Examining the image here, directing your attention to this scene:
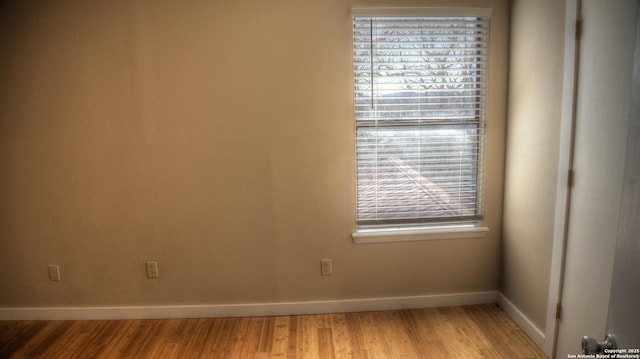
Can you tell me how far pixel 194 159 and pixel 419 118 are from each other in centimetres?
161

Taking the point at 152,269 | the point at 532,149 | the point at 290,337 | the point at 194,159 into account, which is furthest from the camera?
the point at 152,269

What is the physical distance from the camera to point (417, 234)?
8.60 ft

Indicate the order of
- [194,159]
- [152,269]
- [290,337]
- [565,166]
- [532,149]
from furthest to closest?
1. [152,269]
2. [194,159]
3. [290,337]
4. [532,149]
5. [565,166]

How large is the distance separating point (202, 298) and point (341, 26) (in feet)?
7.16

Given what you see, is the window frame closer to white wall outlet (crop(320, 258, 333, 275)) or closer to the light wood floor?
white wall outlet (crop(320, 258, 333, 275))

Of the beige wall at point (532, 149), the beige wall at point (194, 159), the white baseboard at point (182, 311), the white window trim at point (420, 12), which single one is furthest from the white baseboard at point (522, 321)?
the white window trim at point (420, 12)

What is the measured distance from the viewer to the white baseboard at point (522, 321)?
7.22 ft

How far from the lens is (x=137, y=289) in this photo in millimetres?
2643

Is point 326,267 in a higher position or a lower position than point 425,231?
lower

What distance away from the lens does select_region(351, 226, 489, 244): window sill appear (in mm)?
2600

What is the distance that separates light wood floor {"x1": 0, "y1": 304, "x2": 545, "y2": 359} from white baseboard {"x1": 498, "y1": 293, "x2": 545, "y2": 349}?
37 millimetres

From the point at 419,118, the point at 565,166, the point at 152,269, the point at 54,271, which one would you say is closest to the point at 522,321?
the point at 565,166

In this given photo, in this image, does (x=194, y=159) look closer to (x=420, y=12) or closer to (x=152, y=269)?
(x=152, y=269)

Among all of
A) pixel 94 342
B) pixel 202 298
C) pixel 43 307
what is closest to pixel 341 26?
pixel 202 298
